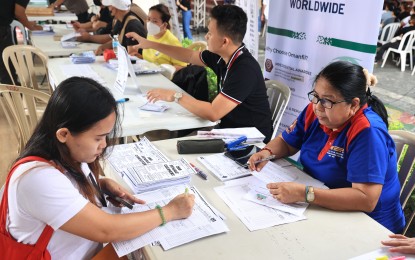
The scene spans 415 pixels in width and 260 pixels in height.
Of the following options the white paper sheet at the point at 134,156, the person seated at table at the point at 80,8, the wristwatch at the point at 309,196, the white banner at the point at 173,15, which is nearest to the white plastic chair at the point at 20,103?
the white paper sheet at the point at 134,156

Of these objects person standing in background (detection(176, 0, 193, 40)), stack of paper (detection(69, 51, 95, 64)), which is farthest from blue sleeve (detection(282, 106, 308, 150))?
person standing in background (detection(176, 0, 193, 40))

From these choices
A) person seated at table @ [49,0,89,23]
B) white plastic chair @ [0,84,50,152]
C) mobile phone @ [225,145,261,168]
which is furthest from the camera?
person seated at table @ [49,0,89,23]

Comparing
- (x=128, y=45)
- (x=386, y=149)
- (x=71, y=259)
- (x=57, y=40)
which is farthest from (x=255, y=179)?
(x=57, y=40)

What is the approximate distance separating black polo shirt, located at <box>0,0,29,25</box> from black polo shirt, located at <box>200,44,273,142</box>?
9.96 ft

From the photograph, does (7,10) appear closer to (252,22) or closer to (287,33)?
(252,22)

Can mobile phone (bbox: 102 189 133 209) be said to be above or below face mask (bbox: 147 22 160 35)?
below

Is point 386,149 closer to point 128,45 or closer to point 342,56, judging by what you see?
point 342,56

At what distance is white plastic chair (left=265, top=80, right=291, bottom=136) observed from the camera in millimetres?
2521

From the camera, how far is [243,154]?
1675mm

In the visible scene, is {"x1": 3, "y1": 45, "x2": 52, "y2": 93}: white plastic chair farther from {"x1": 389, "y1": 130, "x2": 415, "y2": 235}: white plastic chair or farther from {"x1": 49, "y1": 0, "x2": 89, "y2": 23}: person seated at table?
{"x1": 389, "y1": 130, "x2": 415, "y2": 235}: white plastic chair

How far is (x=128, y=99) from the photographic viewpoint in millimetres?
2291

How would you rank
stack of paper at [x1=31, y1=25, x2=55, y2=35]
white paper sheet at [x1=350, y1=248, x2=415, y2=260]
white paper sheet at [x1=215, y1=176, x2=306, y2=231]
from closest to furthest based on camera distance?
white paper sheet at [x1=350, y1=248, x2=415, y2=260], white paper sheet at [x1=215, y1=176, x2=306, y2=231], stack of paper at [x1=31, y1=25, x2=55, y2=35]

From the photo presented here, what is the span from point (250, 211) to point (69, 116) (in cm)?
68

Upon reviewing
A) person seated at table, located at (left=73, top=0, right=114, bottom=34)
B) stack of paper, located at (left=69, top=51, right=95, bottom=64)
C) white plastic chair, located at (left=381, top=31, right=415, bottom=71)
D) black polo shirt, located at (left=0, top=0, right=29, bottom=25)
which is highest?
black polo shirt, located at (left=0, top=0, right=29, bottom=25)
